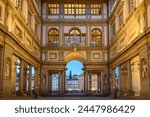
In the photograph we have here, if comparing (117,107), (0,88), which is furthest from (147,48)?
(117,107)

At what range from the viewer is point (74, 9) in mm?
43156

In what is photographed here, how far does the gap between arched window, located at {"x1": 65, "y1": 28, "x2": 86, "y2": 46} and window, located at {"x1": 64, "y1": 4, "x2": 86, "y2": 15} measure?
327 centimetres

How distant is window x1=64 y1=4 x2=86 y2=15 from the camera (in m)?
43.0

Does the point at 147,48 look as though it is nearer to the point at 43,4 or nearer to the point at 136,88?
the point at 136,88

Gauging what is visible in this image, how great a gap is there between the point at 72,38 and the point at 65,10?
18.1 ft

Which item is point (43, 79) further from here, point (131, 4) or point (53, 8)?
point (131, 4)

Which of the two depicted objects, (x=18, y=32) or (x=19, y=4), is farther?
(x=19, y=4)

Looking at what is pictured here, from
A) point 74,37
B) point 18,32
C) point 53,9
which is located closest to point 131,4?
point 18,32

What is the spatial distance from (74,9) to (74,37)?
17.6 ft

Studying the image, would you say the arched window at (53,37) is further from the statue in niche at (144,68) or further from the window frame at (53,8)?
the statue in niche at (144,68)

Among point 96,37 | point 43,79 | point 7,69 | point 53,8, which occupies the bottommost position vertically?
point 43,79

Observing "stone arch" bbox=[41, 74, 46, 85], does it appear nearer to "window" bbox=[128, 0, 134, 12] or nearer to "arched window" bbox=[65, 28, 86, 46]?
"arched window" bbox=[65, 28, 86, 46]

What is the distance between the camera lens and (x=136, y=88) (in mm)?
30641

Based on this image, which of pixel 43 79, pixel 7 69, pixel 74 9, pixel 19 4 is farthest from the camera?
pixel 74 9
